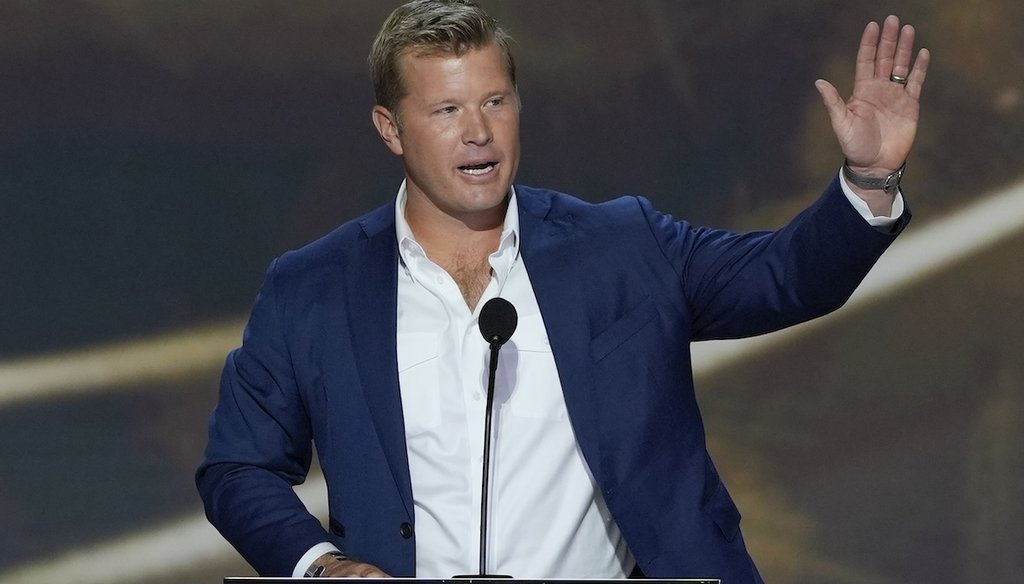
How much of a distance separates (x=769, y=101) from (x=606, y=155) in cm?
47

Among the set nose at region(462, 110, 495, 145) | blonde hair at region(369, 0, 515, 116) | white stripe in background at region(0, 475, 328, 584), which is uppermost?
blonde hair at region(369, 0, 515, 116)

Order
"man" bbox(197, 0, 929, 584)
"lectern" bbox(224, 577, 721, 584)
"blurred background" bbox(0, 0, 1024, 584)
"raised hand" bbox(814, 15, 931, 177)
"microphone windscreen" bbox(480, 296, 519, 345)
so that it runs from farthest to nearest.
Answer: "blurred background" bbox(0, 0, 1024, 584) → "man" bbox(197, 0, 929, 584) → "raised hand" bbox(814, 15, 931, 177) → "microphone windscreen" bbox(480, 296, 519, 345) → "lectern" bbox(224, 577, 721, 584)

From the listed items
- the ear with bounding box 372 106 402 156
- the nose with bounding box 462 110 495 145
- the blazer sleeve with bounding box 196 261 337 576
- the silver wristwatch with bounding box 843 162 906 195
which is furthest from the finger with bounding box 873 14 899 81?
the blazer sleeve with bounding box 196 261 337 576

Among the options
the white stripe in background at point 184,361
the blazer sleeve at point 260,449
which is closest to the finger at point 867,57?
the blazer sleeve at point 260,449

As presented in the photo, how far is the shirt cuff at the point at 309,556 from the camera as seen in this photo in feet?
8.20

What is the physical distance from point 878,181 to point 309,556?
3.46ft

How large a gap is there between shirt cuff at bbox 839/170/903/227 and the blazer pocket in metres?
0.41

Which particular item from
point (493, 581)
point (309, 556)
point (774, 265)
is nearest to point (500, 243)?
point (774, 265)

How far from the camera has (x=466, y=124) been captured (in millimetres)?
2688

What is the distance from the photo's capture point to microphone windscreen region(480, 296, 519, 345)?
7.52 ft

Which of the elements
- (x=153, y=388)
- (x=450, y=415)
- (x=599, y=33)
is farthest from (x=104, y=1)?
(x=450, y=415)

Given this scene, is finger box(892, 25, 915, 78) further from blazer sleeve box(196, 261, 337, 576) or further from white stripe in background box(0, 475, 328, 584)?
white stripe in background box(0, 475, 328, 584)

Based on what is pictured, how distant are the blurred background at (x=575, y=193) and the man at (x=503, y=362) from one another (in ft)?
5.23

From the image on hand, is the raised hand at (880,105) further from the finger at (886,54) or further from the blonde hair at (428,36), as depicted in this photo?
the blonde hair at (428,36)
